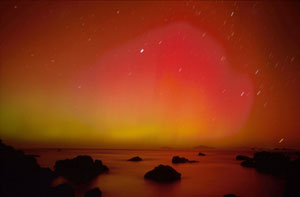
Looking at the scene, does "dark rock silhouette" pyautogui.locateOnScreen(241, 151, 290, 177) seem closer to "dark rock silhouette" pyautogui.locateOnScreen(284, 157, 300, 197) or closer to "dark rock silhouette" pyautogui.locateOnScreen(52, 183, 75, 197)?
"dark rock silhouette" pyautogui.locateOnScreen(284, 157, 300, 197)

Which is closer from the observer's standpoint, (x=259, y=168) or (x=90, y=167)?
(x=90, y=167)

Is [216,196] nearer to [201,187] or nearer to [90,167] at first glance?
[201,187]

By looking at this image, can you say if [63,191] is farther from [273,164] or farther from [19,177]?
[273,164]

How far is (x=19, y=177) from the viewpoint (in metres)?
14.0

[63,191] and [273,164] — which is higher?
[63,191]

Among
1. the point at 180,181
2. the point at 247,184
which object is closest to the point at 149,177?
the point at 180,181

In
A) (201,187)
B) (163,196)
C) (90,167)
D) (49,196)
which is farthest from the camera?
(90,167)

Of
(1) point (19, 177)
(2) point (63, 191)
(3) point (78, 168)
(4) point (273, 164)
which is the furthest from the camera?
(4) point (273, 164)

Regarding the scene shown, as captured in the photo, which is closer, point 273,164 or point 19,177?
point 19,177

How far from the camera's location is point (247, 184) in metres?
22.1

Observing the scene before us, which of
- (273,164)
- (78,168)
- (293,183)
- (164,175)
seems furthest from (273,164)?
(78,168)

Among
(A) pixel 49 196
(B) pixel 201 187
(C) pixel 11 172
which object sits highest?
(C) pixel 11 172

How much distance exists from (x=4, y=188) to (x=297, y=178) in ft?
52.3

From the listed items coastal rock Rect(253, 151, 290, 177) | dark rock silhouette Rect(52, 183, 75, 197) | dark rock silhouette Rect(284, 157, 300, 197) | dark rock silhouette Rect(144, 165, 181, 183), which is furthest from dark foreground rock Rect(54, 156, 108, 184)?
coastal rock Rect(253, 151, 290, 177)
